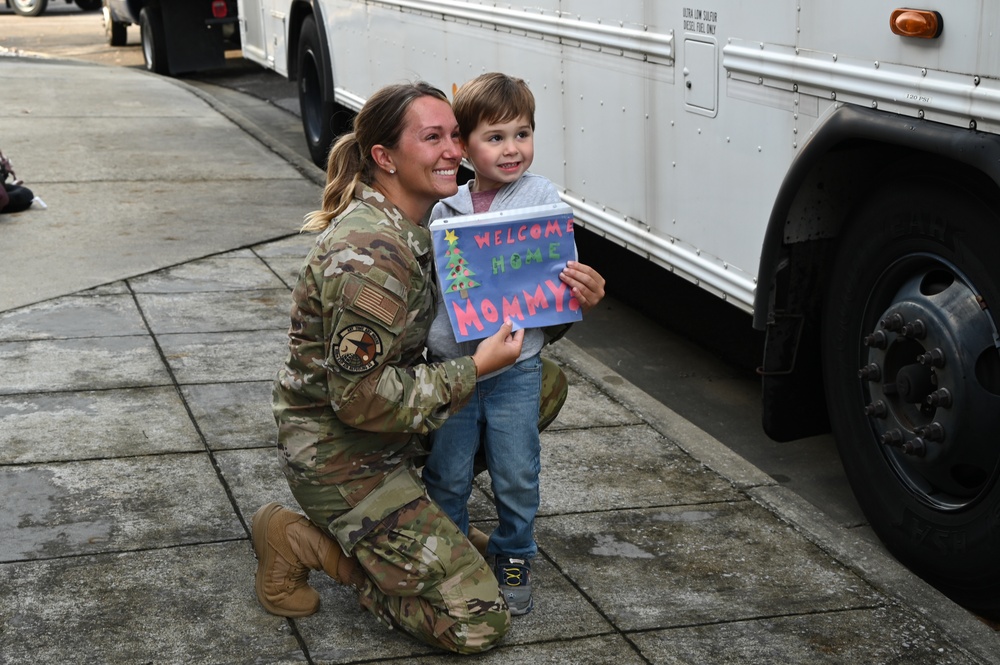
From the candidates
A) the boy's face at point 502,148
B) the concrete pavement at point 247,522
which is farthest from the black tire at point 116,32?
the boy's face at point 502,148

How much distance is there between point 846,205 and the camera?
4.11m

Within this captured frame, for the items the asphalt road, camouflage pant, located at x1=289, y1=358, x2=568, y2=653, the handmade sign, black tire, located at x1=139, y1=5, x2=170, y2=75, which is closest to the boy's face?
the handmade sign

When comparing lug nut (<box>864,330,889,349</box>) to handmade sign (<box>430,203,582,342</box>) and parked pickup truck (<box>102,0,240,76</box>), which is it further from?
parked pickup truck (<box>102,0,240,76</box>)

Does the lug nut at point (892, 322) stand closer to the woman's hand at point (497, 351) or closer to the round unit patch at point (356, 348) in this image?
the woman's hand at point (497, 351)

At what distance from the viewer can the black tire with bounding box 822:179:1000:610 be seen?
136 inches

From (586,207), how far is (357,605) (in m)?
2.71

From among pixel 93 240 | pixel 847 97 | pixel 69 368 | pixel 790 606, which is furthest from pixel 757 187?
pixel 93 240

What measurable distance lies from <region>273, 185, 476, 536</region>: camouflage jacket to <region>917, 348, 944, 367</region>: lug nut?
1288 mm

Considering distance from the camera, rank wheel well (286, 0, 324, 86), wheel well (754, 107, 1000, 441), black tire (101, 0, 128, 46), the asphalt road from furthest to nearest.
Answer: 1. black tire (101, 0, 128, 46)
2. wheel well (286, 0, 324, 86)
3. the asphalt road
4. wheel well (754, 107, 1000, 441)

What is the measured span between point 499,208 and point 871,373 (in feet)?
4.09

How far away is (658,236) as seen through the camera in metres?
5.18

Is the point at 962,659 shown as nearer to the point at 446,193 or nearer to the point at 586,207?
the point at 446,193

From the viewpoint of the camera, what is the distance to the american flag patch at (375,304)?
305 cm

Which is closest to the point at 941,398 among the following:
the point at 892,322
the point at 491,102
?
the point at 892,322
